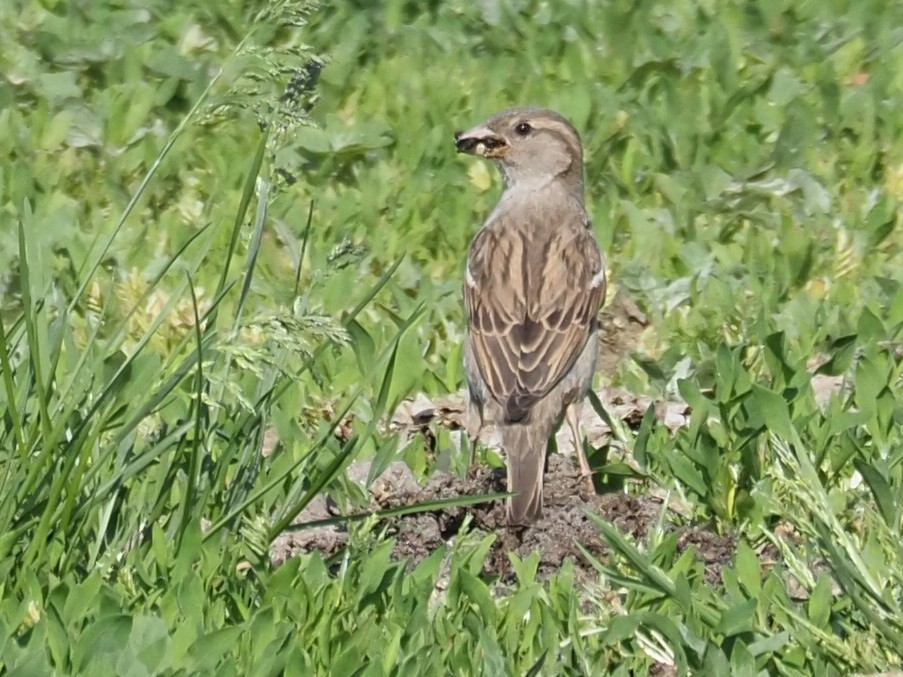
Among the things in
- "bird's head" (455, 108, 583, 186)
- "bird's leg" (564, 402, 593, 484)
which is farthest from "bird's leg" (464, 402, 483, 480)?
"bird's head" (455, 108, 583, 186)

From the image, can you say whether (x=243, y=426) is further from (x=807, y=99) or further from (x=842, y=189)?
(x=807, y=99)

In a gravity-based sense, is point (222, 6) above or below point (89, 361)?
below

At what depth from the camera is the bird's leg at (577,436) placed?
6176 millimetres

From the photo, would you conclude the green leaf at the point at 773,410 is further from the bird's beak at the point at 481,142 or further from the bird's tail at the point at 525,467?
the bird's beak at the point at 481,142

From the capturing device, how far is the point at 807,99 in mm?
9766

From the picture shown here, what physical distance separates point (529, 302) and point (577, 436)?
846mm

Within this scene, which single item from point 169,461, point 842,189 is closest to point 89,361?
point 169,461

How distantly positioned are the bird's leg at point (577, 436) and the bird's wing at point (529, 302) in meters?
0.12

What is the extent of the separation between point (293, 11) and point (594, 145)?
501 cm

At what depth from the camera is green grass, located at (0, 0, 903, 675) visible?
457 cm

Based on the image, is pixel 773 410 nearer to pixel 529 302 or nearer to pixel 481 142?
pixel 529 302

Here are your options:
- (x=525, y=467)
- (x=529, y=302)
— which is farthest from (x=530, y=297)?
(x=525, y=467)

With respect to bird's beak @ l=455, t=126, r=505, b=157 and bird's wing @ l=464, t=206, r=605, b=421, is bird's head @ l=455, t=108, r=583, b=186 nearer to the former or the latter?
bird's beak @ l=455, t=126, r=505, b=157

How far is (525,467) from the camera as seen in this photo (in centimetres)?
607
